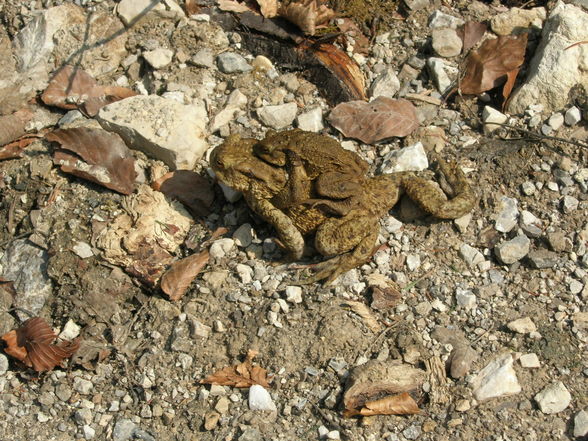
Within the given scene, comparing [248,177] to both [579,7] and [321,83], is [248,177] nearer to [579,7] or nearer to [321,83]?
[321,83]

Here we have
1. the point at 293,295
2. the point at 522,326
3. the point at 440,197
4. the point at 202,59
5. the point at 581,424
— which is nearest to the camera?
the point at 581,424

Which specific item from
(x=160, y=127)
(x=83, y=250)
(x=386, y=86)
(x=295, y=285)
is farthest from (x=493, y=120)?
(x=83, y=250)

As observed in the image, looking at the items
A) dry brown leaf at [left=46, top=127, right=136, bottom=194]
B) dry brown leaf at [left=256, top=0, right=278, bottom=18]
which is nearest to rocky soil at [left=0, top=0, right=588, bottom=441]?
dry brown leaf at [left=46, top=127, right=136, bottom=194]

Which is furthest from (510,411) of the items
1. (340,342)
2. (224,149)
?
(224,149)

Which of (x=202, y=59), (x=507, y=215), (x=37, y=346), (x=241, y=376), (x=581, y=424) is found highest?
(x=202, y=59)

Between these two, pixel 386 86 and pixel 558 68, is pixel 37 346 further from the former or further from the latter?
pixel 558 68

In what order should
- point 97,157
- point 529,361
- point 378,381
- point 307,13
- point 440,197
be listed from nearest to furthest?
1. point 378,381
2. point 529,361
3. point 440,197
4. point 97,157
5. point 307,13

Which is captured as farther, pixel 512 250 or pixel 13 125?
pixel 13 125
